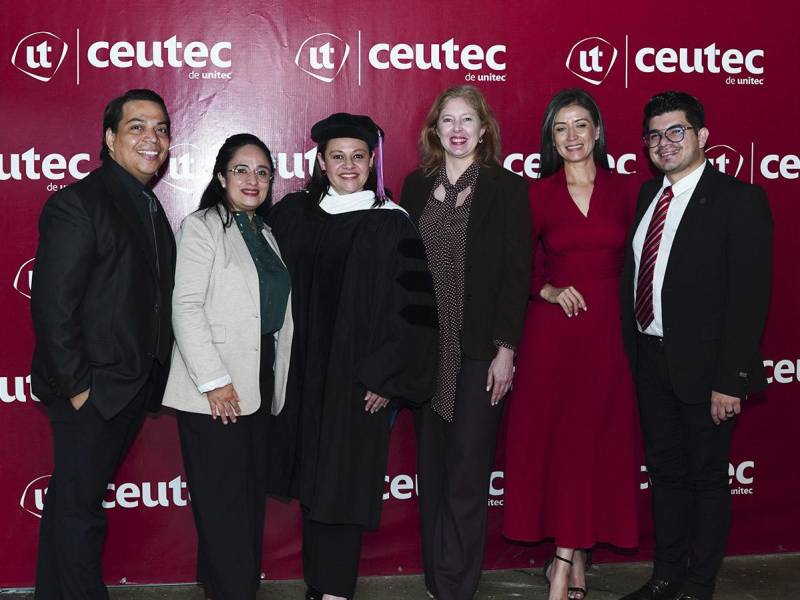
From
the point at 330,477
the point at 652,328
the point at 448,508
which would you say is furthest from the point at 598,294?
the point at 330,477

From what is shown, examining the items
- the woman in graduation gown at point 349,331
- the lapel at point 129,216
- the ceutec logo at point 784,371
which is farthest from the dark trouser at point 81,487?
the ceutec logo at point 784,371

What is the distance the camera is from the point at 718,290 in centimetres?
318

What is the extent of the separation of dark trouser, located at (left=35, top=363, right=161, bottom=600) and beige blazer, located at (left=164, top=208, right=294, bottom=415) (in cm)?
18

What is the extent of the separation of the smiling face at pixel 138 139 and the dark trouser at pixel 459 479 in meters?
1.35

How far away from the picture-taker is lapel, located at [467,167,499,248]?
10.8ft

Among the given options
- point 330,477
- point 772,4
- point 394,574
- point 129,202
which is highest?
point 772,4

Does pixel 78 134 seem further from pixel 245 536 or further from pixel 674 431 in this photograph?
pixel 674 431

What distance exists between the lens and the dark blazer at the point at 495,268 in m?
3.28

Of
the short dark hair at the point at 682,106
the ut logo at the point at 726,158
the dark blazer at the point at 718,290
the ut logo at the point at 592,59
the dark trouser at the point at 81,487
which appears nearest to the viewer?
the dark trouser at the point at 81,487

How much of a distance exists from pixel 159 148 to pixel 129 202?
0.75 ft

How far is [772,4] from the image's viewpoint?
3959 mm

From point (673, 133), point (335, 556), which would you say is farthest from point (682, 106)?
point (335, 556)

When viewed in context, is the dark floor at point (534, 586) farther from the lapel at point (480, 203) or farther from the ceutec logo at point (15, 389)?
the lapel at point (480, 203)

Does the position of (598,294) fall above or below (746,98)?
below
